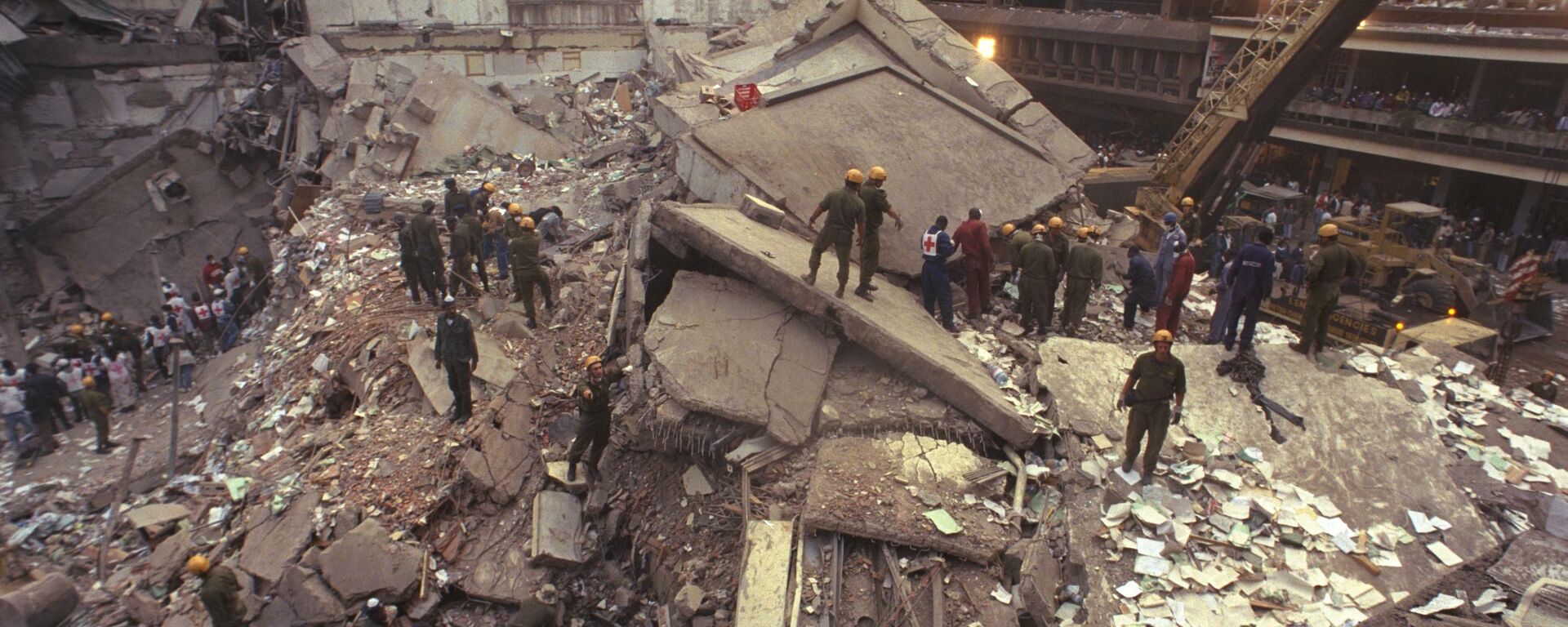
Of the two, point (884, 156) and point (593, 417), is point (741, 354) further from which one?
point (884, 156)

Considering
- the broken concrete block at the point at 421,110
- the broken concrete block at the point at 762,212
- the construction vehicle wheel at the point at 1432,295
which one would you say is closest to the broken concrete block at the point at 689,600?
the broken concrete block at the point at 762,212

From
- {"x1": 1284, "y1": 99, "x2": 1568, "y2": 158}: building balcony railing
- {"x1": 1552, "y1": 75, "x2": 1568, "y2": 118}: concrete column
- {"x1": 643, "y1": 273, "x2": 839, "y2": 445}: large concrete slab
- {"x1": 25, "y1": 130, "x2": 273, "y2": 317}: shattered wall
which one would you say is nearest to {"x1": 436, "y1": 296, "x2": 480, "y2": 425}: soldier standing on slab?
{"x1": 643, "y1": 273, "x2": 839, "y2": 445}: large concrete slab

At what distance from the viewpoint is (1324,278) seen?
653 centimetres

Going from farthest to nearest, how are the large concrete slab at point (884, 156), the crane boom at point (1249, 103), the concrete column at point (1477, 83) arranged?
the concrete column at point (1477, 83)
the crane boom at point (1249, 103)
the large concrete slab at point (884, 156)

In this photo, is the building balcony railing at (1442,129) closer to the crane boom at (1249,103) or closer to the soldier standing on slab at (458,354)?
the crane boom at (1249,103)

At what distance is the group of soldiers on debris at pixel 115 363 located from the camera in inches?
383

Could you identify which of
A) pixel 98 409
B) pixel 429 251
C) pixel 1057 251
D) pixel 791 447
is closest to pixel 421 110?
pixel 429 251

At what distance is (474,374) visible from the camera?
7.88m

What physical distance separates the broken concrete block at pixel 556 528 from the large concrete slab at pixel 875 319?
90.6 inches

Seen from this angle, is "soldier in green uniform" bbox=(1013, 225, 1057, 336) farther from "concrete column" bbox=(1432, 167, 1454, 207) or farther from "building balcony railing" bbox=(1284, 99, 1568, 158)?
"concrete column" bbox=(1432, 167, 1454, 207)

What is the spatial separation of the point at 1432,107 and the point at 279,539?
20294 millimetres

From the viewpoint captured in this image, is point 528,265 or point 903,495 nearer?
point 903,495

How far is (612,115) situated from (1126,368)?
13018 mm

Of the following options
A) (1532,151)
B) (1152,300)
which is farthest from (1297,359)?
(1532,151)
